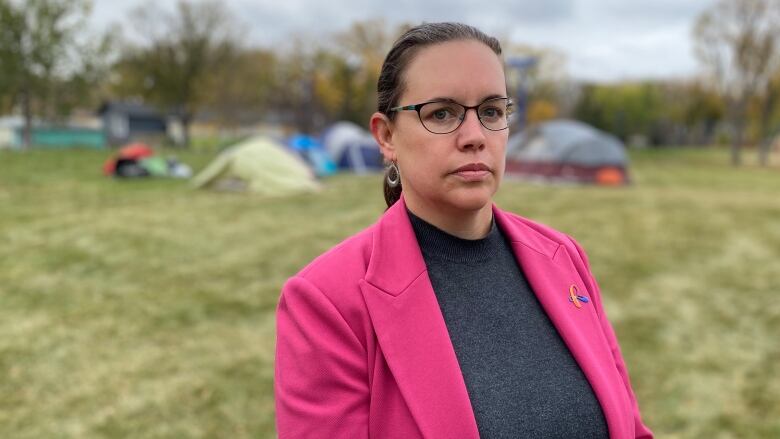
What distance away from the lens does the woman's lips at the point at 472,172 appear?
140cm

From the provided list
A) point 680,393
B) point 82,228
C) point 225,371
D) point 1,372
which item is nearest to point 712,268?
point 680,393

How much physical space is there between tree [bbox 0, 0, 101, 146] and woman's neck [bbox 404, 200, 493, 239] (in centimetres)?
2578

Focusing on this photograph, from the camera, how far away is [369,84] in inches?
1578

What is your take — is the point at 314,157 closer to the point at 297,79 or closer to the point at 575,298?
the point at 575,298

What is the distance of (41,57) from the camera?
22875mm

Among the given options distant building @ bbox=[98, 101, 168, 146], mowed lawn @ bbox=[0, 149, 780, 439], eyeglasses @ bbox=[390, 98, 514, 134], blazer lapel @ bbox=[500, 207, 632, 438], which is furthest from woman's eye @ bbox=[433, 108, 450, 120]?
distant building @ bbox=[98, 101, 168, 146]

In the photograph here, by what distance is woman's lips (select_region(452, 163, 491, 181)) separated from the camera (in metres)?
1.40

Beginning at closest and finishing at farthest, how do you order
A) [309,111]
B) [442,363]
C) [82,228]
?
1. [442,363]
2. [82,228]
3. [309,111]

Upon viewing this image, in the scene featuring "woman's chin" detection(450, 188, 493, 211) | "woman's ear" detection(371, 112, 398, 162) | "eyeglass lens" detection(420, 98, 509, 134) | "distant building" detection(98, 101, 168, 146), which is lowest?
"distant building" detection(98, 101, 168, 146)

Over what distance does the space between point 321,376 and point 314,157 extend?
52.8 feet

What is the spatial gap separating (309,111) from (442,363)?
1480 inches

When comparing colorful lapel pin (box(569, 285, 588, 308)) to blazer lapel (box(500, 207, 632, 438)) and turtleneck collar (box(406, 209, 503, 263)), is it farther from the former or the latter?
turtleneck collar (box(406, 209, 503, 263))

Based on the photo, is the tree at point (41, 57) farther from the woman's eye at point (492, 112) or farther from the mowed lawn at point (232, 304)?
the woman's eye at point (492, 112)

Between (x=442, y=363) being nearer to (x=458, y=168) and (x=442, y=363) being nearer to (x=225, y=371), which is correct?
(x=458, y=168)
